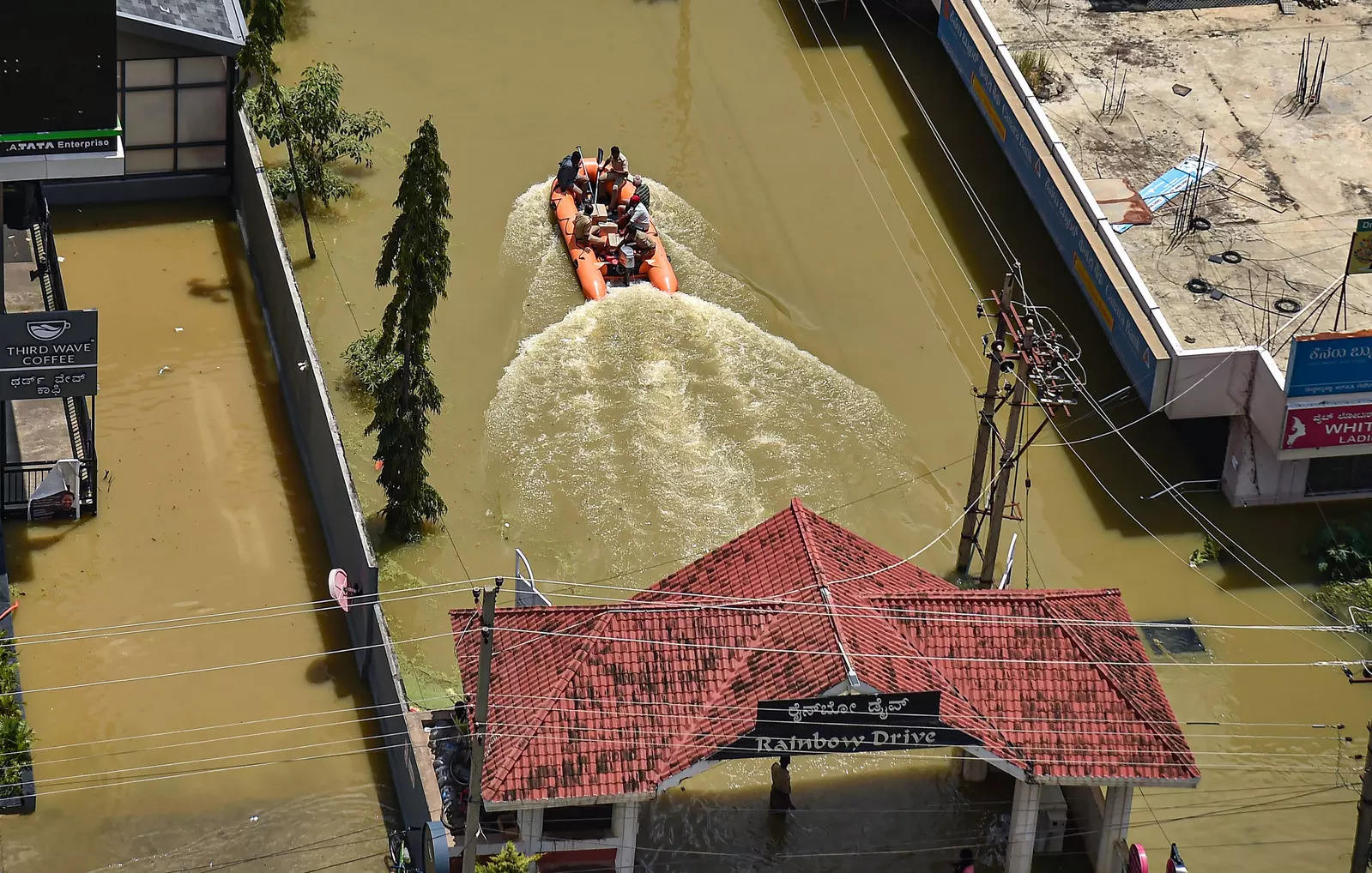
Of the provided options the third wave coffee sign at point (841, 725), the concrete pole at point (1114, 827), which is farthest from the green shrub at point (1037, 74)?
the third wave coffee sign at point (841, 725)

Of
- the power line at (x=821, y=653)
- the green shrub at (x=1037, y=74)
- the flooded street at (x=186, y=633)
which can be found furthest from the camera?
the green shrub at (x=1037, y=74)

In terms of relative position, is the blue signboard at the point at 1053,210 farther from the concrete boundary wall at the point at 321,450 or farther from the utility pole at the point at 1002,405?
the concrete boundary wall at the point at 321,450

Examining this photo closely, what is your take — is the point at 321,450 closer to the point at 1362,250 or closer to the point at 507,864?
the point at 507,864

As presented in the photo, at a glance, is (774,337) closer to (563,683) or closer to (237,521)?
(237,521)

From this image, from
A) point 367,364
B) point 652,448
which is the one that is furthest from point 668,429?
point 367,364

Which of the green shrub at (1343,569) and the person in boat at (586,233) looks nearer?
the green shrub at (1343,569)

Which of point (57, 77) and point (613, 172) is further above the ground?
point (57, 77)

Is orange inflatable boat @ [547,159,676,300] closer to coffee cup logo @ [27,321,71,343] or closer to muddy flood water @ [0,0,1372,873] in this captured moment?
muddy flood water @ [0,0,1372,873]

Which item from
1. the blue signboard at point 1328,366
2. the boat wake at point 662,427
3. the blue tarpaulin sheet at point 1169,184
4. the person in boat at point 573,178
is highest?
the blue tarpaulin sheet at point 1169,184
